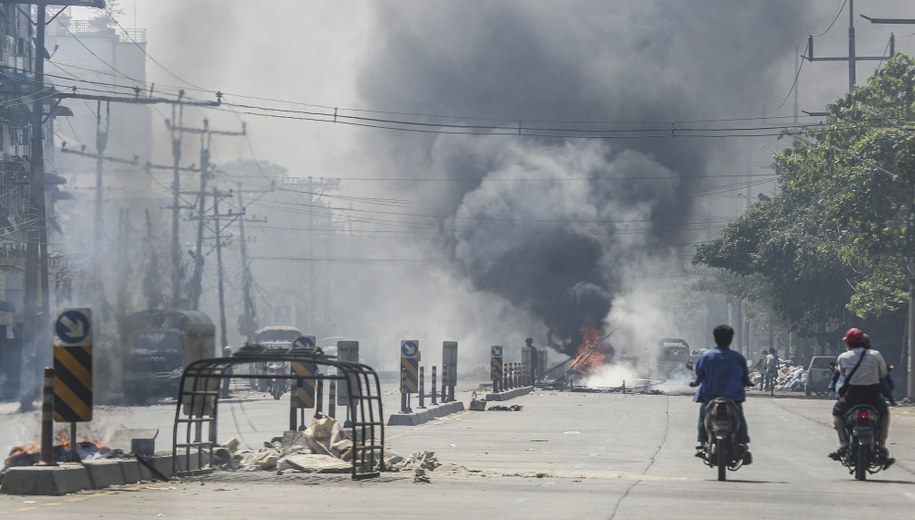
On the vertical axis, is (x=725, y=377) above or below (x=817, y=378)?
above

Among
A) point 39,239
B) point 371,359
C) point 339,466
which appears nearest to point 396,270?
point 371,359

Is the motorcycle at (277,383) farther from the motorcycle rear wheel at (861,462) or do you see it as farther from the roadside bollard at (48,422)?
the roadside bollard at (48,422)

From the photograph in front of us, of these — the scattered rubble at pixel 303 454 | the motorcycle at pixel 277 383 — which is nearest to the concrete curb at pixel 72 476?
the scattered rubble at pixel 303 454

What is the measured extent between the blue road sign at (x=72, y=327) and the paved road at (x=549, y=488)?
1471mm

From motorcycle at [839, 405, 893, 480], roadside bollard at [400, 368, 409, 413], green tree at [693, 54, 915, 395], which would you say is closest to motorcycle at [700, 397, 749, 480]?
motorcycle at [839, 405, 893, 480]

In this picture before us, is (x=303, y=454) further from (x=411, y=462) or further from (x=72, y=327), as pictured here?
(x=72, y=327)

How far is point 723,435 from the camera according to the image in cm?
1515

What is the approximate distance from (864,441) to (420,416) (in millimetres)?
14251

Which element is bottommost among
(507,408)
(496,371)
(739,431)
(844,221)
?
(507,408)

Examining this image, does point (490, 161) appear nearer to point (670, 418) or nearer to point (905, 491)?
point (670, 418)

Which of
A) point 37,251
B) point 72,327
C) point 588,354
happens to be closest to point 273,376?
point 72,327

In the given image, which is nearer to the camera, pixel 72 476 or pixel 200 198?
pixel 72 476

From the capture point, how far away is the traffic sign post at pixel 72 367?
13.7 meters

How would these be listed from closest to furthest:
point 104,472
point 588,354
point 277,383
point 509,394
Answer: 1. point 104,472
2. point 509,394
3. point 277,383
4. point 588,354
